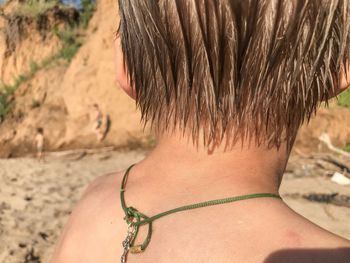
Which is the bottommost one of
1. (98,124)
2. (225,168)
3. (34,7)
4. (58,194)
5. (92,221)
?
(58,194)

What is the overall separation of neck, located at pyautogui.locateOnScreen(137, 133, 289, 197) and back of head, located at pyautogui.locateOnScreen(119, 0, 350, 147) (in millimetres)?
23

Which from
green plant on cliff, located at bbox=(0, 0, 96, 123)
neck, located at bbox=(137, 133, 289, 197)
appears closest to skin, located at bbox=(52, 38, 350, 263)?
neck, located at bbox=(137, 133, 289, 197)

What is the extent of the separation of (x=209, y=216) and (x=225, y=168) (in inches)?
3.5

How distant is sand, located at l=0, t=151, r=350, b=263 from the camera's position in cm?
506

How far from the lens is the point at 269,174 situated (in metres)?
0.74

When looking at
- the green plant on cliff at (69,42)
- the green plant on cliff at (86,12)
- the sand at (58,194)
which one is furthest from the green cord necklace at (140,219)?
the green plant on cliff at (86,12)

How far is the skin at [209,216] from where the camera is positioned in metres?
0.64

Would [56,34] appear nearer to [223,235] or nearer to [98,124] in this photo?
[98,124]

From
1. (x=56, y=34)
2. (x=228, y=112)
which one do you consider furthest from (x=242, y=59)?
(x=56, y=34)

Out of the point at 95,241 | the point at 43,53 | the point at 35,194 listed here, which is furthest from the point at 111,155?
the point at 95,241

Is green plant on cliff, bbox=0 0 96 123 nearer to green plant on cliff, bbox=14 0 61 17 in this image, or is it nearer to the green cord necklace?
green plant on cliff, bbox=14 0 61 17

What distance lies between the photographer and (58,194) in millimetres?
6836

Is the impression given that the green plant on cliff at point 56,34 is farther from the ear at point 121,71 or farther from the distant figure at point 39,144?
the ear at point 121,71

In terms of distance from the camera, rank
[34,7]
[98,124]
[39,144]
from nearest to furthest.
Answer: [39,144], [98,124], [34,7]
